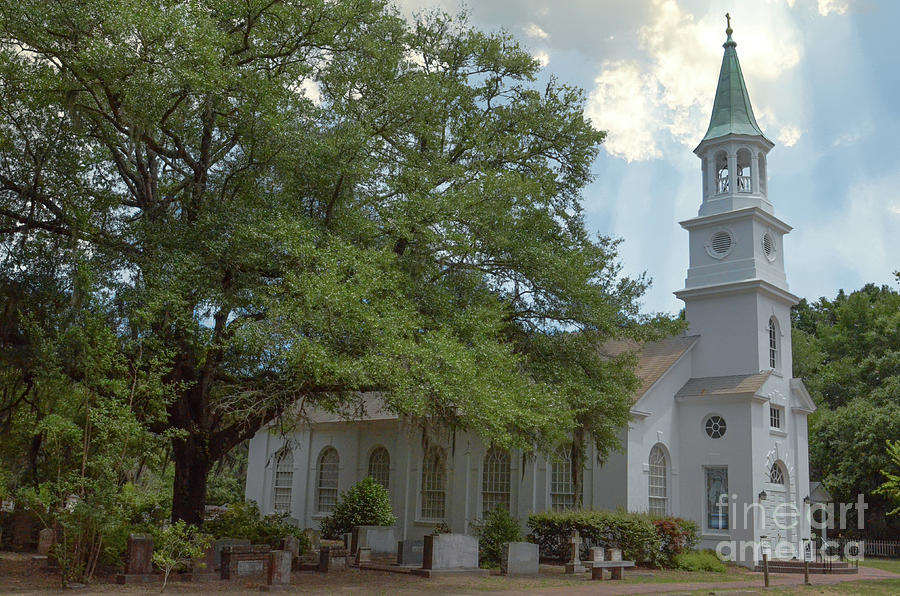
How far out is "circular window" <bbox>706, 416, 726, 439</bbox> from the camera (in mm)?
26781

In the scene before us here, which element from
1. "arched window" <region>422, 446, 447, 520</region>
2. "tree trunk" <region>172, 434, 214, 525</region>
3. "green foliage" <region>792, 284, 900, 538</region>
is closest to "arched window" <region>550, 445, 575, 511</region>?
"arched window" <region>422, 446, 447, 520</region>

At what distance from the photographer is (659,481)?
87.2 ft

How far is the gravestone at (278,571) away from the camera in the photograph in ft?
47.5

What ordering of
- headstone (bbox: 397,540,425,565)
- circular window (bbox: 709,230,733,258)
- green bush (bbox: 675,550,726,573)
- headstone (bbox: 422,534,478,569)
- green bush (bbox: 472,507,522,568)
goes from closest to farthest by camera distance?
headstone (bbox: 422,534,478,569)
headstone (bbox: 397,540,425,565)
green bush (bbox: 472,507,522,568)
green bush (bbox: 675,550,726,573)
circular window (bbox: 709,230,733,258)

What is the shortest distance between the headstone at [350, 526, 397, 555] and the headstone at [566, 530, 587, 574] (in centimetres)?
490

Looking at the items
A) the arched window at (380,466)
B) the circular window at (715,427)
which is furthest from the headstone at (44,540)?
the circular window at (715,427)

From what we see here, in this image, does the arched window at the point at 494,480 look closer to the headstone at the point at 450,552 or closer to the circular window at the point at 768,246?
the headstone at the point at 450,552

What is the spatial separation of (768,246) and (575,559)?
15.0 metres

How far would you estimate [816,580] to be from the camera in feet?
69.9

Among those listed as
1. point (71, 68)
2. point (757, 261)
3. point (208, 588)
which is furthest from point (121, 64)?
point (757, 261)

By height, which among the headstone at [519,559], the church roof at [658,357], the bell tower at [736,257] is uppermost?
the bell tower at [736,257]

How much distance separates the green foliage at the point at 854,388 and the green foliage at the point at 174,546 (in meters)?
28.6

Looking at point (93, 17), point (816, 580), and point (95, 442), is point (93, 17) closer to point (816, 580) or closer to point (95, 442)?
point (95, 442)

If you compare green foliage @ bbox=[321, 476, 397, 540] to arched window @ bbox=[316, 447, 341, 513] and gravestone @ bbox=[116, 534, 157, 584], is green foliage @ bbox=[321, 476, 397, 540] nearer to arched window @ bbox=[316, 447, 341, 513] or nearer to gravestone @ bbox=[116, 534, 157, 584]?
arched window @ bbox=[316, 447, 341, 513]
